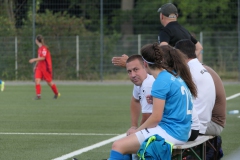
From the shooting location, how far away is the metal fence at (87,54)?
3266 cm

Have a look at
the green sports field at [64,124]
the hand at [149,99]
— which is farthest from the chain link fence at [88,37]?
the hand at [149,99]

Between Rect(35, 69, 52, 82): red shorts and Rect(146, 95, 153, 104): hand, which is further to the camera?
Rect(35, 69, 52, 82): red shorts

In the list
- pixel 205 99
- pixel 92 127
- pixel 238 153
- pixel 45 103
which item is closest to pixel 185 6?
pixel 45 103

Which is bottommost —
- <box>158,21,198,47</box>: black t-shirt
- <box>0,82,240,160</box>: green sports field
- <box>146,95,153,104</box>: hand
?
<box>0,82,240,160</box>: green sports field

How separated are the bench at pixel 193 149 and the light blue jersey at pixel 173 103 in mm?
121

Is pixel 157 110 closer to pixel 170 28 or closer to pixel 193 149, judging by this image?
pixel 193 149

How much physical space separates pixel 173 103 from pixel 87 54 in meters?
25.5

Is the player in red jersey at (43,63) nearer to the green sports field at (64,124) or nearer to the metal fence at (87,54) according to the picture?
the green sports field at (64,124)

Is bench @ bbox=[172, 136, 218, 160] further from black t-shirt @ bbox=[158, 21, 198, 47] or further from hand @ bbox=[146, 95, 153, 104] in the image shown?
black t-shirt @ bbox=[158, 21, 198, 47]

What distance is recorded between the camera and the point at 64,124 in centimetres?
1448

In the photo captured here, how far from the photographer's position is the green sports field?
421 inches

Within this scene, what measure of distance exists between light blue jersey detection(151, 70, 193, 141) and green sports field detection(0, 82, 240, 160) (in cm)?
253

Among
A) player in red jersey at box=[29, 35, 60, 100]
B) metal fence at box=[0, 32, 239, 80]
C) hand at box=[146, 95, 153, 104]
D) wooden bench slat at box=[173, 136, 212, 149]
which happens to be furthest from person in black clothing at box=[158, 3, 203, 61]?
metal fence at box=[0, 32, 239, 80]

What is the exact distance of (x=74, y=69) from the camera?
108 feet
